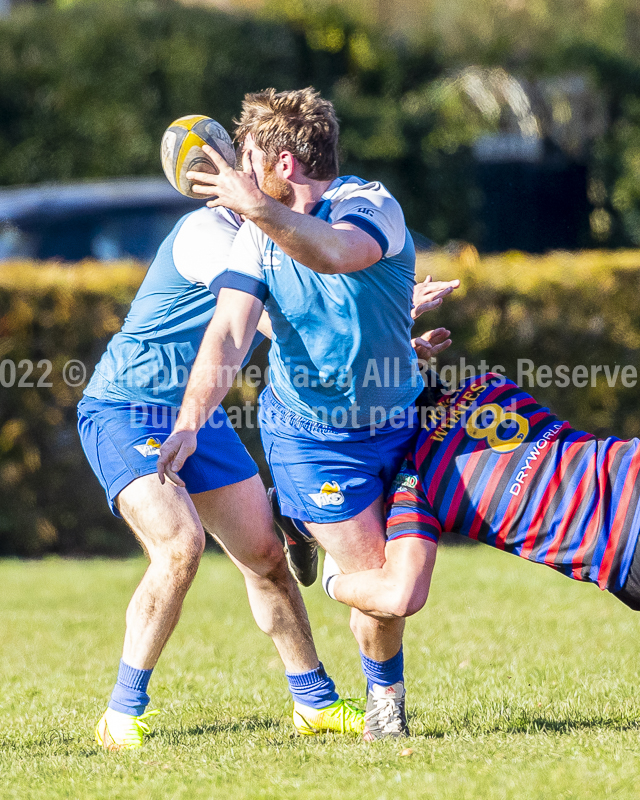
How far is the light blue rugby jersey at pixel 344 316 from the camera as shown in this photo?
11.8 feet

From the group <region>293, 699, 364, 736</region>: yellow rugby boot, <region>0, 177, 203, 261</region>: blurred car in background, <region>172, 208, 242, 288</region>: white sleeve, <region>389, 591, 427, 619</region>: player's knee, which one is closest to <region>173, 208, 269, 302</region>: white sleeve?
<region>172, 208, 242, 288</region>: white sleeve

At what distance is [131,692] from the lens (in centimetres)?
385

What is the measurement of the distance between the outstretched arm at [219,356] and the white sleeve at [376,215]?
444 mm

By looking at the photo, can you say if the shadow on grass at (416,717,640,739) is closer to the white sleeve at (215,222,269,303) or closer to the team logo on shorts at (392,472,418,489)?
the team logo on shorts at (392,472,418,489)

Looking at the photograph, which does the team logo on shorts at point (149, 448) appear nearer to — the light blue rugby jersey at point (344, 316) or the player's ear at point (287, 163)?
the light blue rugby jersey at point (344, 316)

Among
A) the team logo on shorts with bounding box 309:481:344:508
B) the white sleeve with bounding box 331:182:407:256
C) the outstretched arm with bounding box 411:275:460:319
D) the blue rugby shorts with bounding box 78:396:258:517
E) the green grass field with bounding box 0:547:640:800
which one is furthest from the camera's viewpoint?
the outstretched arm with bounding box 411:275:460:319

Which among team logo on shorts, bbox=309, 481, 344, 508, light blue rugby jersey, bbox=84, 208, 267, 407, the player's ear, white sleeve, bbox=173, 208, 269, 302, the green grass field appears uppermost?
the player's ear

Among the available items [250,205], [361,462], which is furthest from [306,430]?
[250,205]

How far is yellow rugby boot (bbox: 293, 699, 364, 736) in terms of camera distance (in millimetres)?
4062

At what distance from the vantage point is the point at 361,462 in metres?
→ 3.75

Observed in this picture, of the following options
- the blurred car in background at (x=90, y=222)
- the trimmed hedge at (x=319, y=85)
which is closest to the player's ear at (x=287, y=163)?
the blurred car in background at (x=90, y=222)

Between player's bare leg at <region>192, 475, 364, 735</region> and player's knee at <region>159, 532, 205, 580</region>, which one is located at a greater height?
player's knee at <region>159, 532, 205, 580</region>

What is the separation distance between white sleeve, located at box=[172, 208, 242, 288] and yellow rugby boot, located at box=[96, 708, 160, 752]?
1.61m

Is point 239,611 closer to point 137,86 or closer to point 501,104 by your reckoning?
point 137,86
